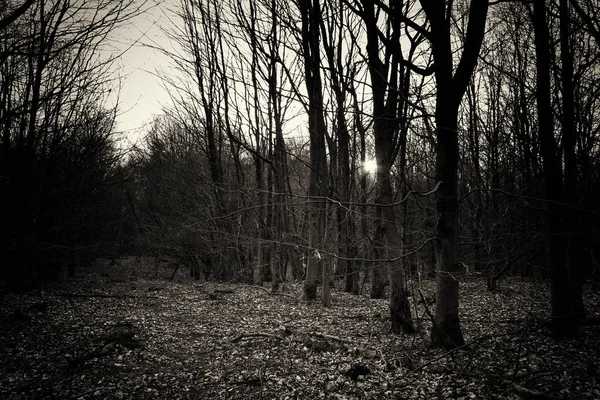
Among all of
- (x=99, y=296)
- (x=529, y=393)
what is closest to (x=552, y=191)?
(x=529, y=393)

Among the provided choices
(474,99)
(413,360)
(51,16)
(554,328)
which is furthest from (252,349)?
(474,99)

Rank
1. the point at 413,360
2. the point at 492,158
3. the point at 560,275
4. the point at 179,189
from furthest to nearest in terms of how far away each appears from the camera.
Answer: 1. the point at 179,189
2. the point at 492,158
3. the point at 560,275
4. the point at 413,360

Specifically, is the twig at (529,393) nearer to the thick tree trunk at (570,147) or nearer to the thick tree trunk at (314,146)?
the thick tree trunk at (570,147)

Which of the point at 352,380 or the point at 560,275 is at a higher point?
the point at 560,275

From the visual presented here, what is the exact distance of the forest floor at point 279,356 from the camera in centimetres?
374

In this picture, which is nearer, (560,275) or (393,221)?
(560,275)

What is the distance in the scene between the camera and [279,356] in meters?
4.88

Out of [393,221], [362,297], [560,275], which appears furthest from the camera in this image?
[362,297]

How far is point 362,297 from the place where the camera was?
411 inches

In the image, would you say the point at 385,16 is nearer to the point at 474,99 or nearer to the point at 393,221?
the point at 393,221

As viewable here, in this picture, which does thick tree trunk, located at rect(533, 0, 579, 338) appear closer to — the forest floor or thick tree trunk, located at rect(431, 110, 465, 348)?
the forest floor

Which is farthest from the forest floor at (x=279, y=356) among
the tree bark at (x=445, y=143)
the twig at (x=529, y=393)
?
the tree bark at (x=445, y=143)

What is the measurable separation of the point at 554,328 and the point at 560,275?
0.82m

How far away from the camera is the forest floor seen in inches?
147
